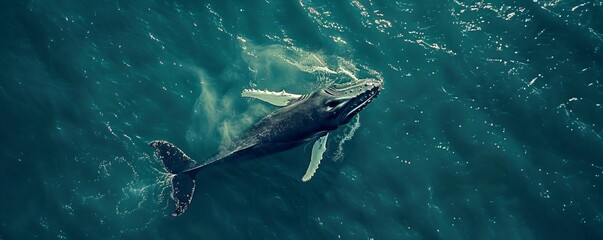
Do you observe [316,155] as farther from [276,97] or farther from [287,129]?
[276,97]

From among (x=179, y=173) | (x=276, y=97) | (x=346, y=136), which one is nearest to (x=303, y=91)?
(x=276, y=97)

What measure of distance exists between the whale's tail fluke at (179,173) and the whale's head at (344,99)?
6064mm

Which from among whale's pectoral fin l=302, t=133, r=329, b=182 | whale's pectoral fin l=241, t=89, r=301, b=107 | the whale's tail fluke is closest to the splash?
whale's pectoral fin l=302, t=133, r=329, b=182

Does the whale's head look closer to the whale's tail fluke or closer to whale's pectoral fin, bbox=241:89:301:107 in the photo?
whale's pectoral fin, bbox=241:89:301:107

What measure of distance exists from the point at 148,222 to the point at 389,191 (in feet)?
34.9

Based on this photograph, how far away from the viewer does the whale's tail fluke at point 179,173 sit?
18312mm

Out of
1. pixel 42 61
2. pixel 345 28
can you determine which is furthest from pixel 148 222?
pixel 345 28

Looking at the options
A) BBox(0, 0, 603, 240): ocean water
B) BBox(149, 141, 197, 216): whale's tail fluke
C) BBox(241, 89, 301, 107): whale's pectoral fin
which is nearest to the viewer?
BBox(149, 141, 197, 216): whale's tail fluke

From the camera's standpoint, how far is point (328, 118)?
17.5 meters

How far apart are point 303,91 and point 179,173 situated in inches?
254

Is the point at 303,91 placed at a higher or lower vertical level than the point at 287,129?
higher

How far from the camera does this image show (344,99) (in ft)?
57.2

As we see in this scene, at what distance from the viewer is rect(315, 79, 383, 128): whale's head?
57.1 feet

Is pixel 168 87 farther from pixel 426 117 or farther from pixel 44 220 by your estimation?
pixel 426 117
